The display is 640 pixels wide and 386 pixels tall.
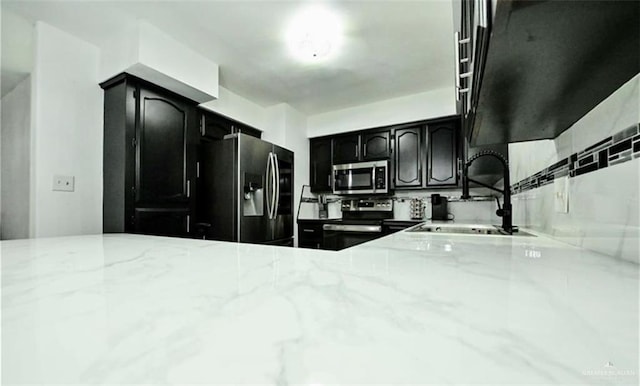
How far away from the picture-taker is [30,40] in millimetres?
1906

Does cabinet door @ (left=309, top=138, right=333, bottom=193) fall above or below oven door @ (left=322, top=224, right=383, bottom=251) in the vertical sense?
above

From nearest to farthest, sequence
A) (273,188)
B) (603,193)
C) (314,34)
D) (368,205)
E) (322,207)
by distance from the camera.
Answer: (603,193) < (314,34) < (273,188) < (368,205) < (322,207)

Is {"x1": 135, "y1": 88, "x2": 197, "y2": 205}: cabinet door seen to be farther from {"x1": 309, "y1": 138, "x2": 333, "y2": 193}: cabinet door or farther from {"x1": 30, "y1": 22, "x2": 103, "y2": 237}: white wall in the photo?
{"x1": 309, "y1": 138, "x2": 333, "y2": 193}: cabinet door

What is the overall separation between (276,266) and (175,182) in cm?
196

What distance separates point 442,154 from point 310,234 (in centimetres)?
172

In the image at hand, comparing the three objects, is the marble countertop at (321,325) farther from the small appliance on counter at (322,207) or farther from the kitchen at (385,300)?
the small appliance on counter at (322,207)

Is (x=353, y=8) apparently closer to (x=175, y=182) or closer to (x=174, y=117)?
(x=174, y=117)

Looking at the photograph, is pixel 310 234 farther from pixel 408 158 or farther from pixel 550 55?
pixel 550 55

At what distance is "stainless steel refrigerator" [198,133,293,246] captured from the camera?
94.5 inches

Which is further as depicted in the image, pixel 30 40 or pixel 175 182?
pixel 175 182

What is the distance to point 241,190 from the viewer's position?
2.41 meters

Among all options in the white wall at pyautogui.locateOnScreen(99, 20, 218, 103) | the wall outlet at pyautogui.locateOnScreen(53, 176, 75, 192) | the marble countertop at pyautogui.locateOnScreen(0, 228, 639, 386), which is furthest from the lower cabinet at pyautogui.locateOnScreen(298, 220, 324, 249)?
the marble countertop at pyautogui.locateOnScreen(0, 228, 639, 386)

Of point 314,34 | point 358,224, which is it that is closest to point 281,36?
point 314,34

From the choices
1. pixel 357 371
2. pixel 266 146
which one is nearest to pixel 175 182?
pixel 266 146
